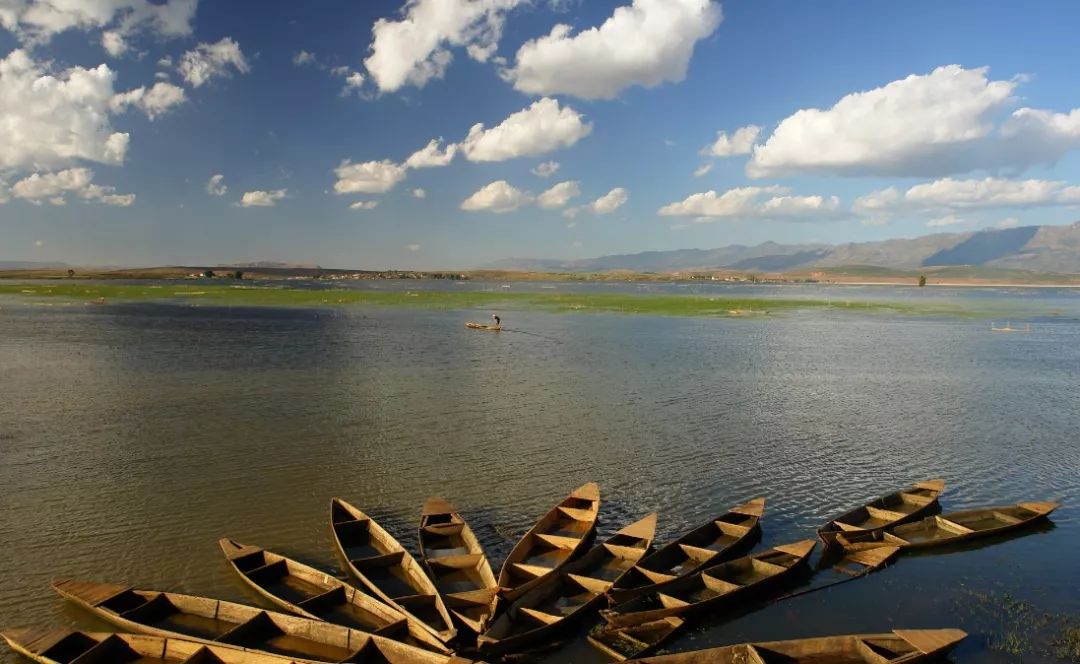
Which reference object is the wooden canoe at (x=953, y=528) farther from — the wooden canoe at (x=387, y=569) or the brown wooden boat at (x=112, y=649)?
the brown wooden boat at (x=112, y=649)

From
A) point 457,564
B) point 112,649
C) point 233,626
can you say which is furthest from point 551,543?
point 112,649

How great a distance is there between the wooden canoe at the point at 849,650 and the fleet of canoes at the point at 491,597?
3 cm

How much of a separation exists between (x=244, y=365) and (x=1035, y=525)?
42.8m

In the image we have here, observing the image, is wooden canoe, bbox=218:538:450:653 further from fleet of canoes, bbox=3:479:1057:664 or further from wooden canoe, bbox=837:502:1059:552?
wooden canoe, bbox=837:502:1059:552

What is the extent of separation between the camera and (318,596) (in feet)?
46.7

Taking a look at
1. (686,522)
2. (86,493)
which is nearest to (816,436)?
(686,522)

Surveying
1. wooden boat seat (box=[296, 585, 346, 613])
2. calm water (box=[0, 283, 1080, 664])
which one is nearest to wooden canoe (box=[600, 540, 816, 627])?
calm water (box=[0, 283, 1080, 664])

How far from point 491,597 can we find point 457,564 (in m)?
2.45

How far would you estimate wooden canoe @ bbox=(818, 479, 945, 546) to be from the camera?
18723 mm

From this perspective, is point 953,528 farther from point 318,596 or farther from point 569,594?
point 318,596

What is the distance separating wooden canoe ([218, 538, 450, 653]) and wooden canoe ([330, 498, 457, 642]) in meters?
0.24

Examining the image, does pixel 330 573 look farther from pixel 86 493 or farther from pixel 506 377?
pixel 506 377

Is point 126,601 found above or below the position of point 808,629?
above

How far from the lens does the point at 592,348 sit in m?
57.6
